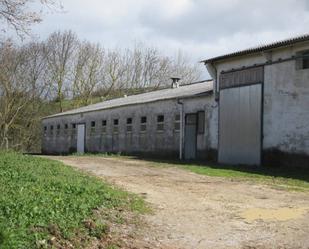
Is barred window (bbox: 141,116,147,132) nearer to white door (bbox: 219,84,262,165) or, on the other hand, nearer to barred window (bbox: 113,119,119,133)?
barred window (bbox: 113,119,119,133)

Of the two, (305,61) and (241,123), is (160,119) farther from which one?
(305,61)

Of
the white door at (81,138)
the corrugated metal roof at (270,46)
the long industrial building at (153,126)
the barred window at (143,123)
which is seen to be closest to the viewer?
the corrugated metal roof at (270,46)

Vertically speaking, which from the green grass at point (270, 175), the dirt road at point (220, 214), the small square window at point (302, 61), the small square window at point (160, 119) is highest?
the small square window at point (302, 61)

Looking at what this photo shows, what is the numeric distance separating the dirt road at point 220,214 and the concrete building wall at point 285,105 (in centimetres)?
633


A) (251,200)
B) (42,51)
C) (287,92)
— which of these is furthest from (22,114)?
(251,200)

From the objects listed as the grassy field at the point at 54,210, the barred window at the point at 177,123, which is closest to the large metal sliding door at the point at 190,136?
the barred window at the point at 177,123

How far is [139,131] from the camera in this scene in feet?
113

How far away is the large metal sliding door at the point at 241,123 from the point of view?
2439 centimetres

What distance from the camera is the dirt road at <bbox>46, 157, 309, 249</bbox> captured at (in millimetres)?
8805

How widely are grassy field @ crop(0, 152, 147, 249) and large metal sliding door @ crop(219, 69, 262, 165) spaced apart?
1291 centimetres

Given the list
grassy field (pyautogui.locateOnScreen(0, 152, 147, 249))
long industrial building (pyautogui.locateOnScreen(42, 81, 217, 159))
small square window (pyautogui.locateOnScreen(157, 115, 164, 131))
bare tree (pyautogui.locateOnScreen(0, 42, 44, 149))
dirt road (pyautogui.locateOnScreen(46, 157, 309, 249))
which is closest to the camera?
grassy field (pyautogui.locateOnScreen(0, 152, 147, 249))

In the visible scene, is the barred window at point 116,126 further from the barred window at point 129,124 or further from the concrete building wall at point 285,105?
the concrete building wall at point 285,105

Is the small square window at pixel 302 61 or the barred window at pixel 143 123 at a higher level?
the small square window at pixel 302 61

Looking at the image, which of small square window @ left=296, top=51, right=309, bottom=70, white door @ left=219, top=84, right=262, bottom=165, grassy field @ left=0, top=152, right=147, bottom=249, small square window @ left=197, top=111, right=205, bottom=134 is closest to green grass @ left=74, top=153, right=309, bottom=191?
white door @ left=219, top=84, right=262, bottom=165
